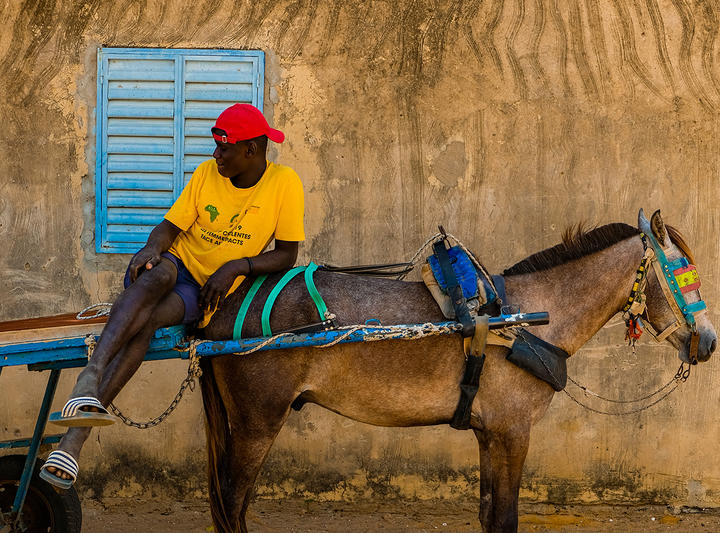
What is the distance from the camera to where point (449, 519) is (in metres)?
5.14

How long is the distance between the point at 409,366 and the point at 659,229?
132 centimetres

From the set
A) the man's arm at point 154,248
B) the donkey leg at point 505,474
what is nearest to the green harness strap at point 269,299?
the man's arm at point 154,248

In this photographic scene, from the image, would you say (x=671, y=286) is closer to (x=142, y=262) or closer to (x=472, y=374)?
(x=472, y=374)

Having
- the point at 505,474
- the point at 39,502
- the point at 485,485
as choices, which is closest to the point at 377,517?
the point at 485,485

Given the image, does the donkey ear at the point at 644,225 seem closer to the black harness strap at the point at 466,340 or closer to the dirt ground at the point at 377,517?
the black harness strap at the point at 466,340

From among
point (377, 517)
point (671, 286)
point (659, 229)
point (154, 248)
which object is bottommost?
point (377, 517)

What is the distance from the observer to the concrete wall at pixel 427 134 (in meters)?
4.96

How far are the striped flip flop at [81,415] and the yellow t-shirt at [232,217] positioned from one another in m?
0.76

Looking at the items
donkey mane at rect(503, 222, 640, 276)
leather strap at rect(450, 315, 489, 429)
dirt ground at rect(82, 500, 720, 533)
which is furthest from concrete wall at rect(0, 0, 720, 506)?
leather strap at rect(450, 315, 489, 429)

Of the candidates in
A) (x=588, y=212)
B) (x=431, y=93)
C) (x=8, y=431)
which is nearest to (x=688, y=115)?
(x=588, y=212)

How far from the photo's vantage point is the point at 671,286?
3.69 metres

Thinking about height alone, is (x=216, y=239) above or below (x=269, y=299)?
above

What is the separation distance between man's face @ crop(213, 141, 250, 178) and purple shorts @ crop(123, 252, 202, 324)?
0.46 metres

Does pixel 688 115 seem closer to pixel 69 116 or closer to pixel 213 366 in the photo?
pixel 213 366
